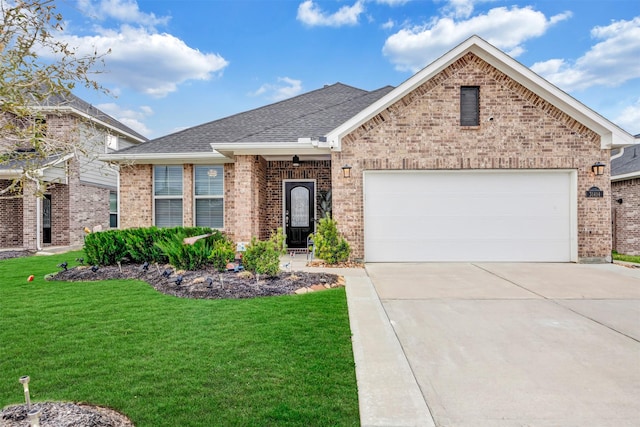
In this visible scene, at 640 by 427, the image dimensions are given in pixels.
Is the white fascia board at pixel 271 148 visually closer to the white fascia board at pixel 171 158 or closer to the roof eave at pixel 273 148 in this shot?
the roof eave at pixel 273 148

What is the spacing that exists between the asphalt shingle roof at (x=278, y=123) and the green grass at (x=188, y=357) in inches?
226

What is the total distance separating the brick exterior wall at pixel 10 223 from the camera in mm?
14984

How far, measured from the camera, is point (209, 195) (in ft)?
37.5

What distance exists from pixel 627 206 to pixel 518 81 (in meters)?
9.37

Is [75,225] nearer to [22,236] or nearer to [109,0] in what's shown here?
[22,236]

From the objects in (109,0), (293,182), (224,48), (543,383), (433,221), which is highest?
(224,48)

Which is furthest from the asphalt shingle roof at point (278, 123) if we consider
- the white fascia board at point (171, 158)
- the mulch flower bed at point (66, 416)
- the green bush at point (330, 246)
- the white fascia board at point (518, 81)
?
the mulch flower bed at point (66, 416)

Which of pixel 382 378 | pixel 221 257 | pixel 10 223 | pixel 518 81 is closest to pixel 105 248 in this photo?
pixel 221 257

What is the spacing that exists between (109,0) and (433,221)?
832 cm

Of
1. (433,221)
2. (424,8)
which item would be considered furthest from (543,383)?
(424,8)

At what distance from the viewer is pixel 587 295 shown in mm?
6059

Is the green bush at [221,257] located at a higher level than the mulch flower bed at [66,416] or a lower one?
higher

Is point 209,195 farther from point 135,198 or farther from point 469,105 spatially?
point 469,105

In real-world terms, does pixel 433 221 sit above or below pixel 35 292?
above
